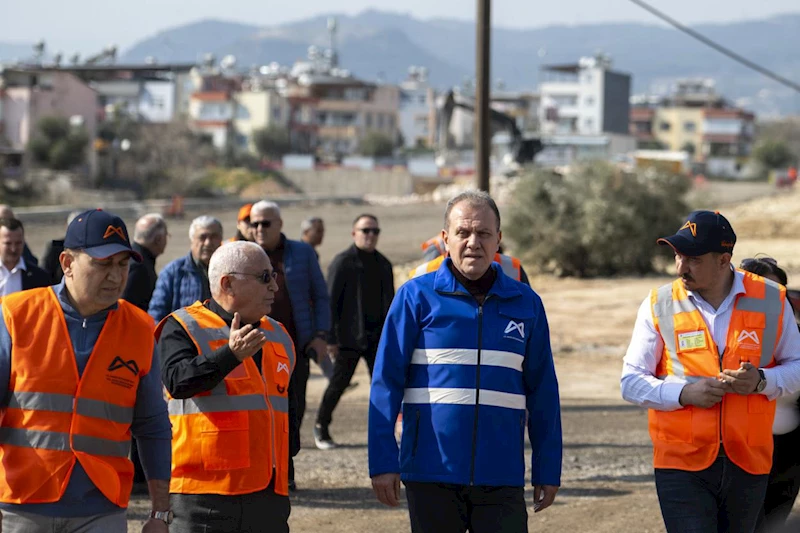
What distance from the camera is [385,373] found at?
4.77 m

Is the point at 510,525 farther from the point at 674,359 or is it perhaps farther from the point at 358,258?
the point at 358,258

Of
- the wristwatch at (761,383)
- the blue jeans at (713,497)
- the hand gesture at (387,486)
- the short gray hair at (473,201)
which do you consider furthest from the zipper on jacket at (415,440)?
the wristwatch at (761,383)

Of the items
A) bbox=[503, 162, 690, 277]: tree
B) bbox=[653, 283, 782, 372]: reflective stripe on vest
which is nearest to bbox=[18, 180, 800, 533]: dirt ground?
bbox=[653, 283, 782, 372]: reflective stripe on vest

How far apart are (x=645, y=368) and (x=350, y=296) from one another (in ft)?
17.0

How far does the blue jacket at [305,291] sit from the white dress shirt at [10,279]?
2.03 meters

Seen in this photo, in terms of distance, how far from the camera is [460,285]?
4.80 metres

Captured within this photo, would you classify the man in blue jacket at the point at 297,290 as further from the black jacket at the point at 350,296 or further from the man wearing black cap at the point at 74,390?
the man wearing black cap at the point at 74,390

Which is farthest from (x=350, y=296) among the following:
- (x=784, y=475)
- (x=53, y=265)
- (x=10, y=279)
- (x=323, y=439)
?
(x=784, y=475)

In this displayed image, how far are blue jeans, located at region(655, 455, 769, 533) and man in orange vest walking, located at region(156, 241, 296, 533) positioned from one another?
1619 mm

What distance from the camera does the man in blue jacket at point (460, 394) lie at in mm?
4707

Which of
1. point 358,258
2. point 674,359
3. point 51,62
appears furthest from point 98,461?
point 51,62

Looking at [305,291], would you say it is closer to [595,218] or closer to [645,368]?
[645,368]

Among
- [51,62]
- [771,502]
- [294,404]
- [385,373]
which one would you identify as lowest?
[771,502]

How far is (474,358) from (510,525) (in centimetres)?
66
